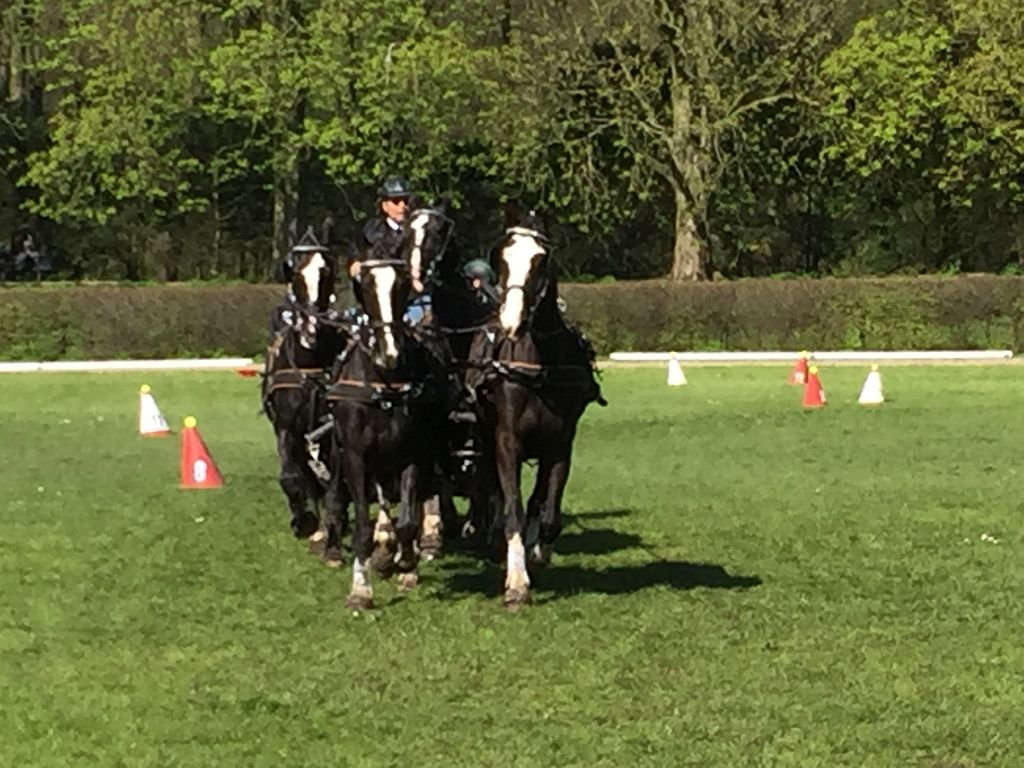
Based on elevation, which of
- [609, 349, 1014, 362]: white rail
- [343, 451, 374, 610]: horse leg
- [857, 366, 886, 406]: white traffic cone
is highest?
[343, 451, 374, 610]: horse leg

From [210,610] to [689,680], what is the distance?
3.41m

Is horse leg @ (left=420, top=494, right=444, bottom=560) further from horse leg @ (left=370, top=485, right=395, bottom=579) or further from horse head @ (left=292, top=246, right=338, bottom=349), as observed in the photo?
horse head @ (left=292, top=246, right=338, bottom=349)

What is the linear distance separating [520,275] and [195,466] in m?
7.91

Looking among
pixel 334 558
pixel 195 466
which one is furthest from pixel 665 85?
pixel 334 558

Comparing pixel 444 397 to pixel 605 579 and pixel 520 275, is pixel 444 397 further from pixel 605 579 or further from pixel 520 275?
pixel 605 579

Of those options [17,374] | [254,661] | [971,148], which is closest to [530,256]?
[254,661]

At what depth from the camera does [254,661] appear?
9.88 metres

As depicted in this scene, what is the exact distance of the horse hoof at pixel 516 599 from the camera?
11.2 meters

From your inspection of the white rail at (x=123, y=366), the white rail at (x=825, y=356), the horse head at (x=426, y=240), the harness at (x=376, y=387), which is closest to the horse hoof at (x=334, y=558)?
the harness at (x=376, y=387)

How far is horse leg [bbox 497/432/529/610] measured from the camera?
36.9 ft

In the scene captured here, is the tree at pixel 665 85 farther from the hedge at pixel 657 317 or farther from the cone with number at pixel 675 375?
the cone with number at pixel 675 375

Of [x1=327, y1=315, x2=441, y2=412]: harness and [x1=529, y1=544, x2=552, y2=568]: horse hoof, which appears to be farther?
[x1=529, y1=544, x2=552, y2=568]: horse hoof

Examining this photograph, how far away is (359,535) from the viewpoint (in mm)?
11430

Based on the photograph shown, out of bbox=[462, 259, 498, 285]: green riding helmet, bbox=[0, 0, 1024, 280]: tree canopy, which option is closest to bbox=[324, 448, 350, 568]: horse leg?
bbox=[462, 259, 498, 285]: green riding helmet
